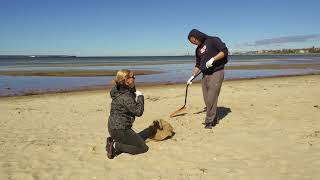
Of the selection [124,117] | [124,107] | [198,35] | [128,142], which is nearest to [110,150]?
[128,142]

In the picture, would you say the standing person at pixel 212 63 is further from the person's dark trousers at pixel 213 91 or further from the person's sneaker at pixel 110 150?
the person's sneaker at pixel 110 150

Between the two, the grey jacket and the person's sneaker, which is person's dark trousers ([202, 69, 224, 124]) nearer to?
the grey jacket

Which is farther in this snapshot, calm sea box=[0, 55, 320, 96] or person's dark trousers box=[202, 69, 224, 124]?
calm sea box=[0, 55, 320, 96]

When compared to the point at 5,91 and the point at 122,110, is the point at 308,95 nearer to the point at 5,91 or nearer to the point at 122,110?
the point at 122,110

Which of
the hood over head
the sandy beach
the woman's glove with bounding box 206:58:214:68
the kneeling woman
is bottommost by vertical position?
the sandy beach

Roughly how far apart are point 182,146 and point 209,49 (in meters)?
2.04

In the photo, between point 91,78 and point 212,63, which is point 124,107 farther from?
point 91,78

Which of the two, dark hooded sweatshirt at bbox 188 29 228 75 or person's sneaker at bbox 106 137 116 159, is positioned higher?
dark hooded sweatshirt at bbox 188 29 228 75

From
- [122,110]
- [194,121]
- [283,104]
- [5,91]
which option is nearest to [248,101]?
[283,104]

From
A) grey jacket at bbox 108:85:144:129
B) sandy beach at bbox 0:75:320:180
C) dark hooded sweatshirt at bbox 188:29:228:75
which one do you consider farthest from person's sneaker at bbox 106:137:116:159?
dark hooded sweatshirt at bbox 188:29:228:75

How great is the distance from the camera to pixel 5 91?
17.1m

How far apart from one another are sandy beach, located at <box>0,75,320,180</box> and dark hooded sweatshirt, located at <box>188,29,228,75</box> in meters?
1.13

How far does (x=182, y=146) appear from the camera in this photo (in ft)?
21.0

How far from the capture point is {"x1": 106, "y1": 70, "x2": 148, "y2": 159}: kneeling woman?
5.95m
